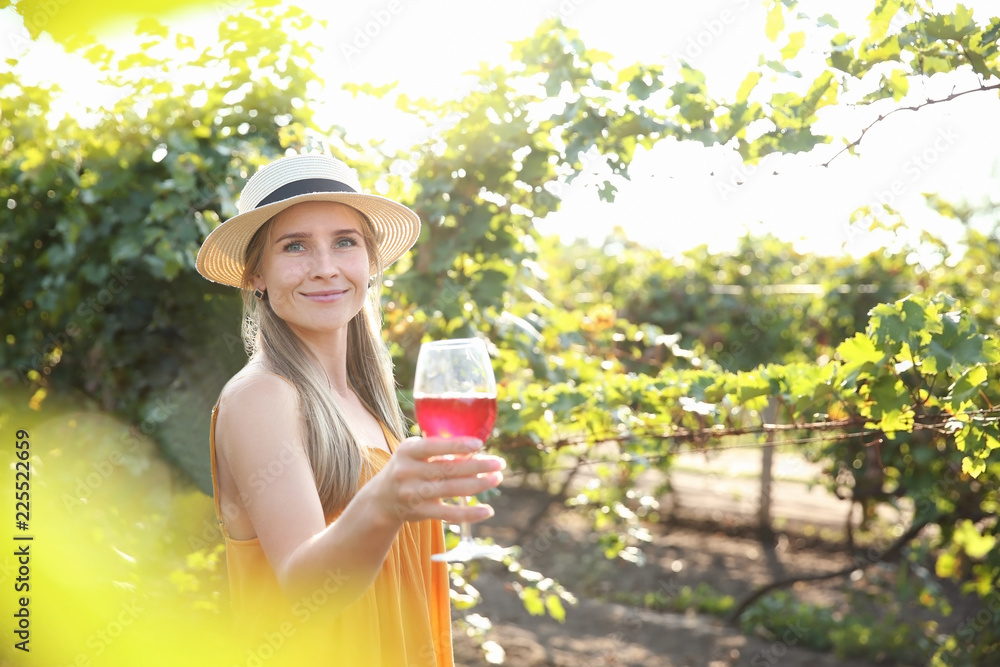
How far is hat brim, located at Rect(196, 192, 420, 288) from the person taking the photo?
5.40 ft

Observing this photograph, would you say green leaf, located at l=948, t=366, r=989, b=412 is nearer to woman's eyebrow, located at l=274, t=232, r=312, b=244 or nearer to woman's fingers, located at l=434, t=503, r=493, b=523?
woman's fingers, located at l=434, t=503, r=493, b=523

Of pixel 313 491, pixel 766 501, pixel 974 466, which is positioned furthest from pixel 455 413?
pixel 766 501

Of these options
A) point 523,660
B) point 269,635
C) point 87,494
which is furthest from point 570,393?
point 523,660

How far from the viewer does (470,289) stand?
117 inches

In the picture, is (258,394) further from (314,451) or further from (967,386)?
(967,386)

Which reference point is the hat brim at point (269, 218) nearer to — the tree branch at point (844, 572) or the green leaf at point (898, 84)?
the green leaf at point (898, 84)

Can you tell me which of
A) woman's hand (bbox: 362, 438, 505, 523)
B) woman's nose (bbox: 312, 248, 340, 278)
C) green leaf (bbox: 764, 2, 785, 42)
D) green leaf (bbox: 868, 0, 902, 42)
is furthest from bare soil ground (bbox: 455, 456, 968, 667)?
woman's hand (bbox: 362, 438, 505, 523)

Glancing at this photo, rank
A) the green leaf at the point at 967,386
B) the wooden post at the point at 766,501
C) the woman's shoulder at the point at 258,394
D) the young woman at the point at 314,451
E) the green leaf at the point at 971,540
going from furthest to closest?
the wooden post at the point at 766,501 → the green leaf at the point at 971,540 → the green leaf at the point at 967,386 → the woman's shoulder at the point at 258,394 → the young woman at the point at 314,451

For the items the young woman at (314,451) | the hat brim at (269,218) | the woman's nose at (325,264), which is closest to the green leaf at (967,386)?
the young woman at (314,451)

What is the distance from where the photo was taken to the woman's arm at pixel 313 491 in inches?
41.0

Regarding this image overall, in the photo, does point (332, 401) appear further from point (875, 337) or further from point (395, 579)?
point (875, 337)

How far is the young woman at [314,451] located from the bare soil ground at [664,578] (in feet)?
7.00

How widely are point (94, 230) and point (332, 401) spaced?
2.27 metres

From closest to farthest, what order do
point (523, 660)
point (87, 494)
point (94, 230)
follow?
point (87, 494), point (94, 230), point (523, 660)
